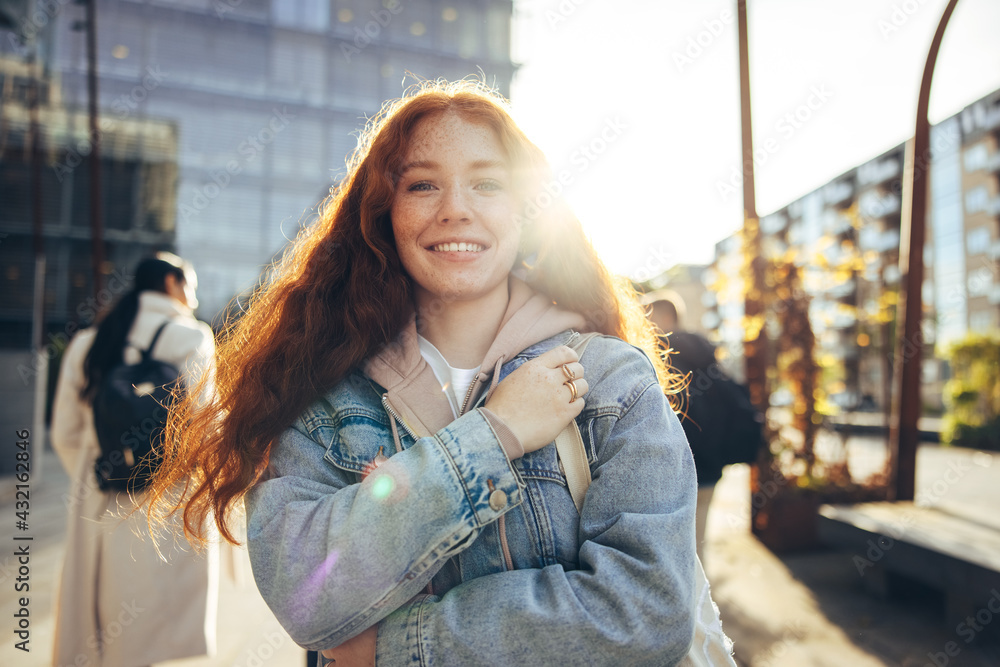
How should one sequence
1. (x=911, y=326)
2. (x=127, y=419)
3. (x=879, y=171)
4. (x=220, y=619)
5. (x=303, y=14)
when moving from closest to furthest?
(x=127, y=419) → (x=220, y=619) → (x=911, y=326) → (x=303, y=14) → (x=879, y=171)

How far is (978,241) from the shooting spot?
139 feet

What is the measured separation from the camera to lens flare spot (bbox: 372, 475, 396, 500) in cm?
105

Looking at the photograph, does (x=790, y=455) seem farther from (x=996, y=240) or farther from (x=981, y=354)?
(x=996, y=240)

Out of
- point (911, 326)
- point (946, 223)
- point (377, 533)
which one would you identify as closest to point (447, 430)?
point (377, 533)

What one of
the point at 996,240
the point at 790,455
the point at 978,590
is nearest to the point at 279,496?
the point at 978,590

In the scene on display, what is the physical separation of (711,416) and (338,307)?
297 cm

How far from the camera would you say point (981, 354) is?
18156 mm

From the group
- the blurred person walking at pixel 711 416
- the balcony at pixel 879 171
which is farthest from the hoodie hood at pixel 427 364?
the balcony at pixel 879 171

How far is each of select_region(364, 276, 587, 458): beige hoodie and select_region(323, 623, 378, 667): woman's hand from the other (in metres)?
0.38

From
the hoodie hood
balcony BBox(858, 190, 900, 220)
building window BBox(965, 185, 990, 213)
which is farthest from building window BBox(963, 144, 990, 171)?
the hoodie hood
